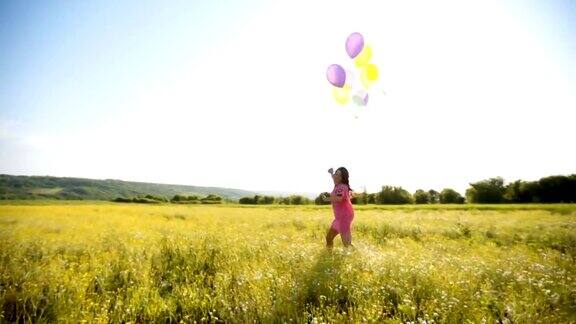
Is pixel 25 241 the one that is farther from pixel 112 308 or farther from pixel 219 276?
pixel 219 276

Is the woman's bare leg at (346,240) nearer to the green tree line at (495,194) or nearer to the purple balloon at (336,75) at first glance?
the purple balloon at (336,75)

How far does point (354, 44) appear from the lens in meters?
8.76

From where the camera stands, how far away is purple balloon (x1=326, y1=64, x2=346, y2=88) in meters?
9.12

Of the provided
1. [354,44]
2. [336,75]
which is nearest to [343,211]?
[336,75]

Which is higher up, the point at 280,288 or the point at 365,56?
the point at 365,56

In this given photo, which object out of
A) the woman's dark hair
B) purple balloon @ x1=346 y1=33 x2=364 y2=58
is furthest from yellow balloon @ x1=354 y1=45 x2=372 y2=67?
the woman's dark hair

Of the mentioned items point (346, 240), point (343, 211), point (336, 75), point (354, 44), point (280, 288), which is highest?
point (354, 44)

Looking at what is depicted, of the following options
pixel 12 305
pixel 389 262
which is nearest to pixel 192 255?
pixel 12 305

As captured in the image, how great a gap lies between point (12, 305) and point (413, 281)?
600 cm

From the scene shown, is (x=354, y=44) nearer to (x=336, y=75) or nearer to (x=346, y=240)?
(x=336, y=75)

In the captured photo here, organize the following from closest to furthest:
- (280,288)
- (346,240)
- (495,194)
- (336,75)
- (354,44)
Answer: (280,288) < (346,240) < (354,44) < (336,75) < (495,194)

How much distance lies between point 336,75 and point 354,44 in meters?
0.92

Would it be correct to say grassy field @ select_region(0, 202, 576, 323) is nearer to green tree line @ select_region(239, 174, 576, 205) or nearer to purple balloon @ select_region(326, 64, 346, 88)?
purple balloon @ select_region(326, 64, 346, 88)

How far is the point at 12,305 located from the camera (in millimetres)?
4707
